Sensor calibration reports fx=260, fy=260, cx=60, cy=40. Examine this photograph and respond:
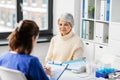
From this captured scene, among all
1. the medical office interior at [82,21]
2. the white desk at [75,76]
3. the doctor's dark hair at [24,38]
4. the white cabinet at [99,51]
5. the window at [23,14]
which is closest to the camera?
the doctor's dark hair at [24,38]

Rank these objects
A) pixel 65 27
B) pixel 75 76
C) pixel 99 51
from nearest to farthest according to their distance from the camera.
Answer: pixel 75 76, pixel 65 27, pixel 99 51

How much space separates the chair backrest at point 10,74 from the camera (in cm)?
190

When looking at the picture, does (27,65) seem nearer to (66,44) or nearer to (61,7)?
(66,44)

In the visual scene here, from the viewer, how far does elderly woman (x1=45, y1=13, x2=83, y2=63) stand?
10.7 feet

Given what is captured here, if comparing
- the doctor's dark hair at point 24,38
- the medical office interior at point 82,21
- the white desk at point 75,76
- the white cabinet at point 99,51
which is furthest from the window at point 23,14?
the doctor's dark hair at point 24,38

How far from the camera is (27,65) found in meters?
1.94

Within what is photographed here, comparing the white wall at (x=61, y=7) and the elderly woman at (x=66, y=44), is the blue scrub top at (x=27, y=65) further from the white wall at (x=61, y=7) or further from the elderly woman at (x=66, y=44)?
the white wall at (x=61, y=7)

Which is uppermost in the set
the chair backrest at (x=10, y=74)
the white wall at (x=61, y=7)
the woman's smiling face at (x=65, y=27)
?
the white wall at (x=61, y=7)

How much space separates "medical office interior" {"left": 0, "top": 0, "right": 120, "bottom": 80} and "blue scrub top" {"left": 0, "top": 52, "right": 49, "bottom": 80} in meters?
1.31

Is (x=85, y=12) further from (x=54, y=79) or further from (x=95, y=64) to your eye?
(x=54, y=79)

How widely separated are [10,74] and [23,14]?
8.79ft

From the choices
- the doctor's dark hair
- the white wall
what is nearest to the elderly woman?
the white wall

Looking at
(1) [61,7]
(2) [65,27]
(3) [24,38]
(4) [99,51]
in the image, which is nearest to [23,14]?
(1) [61,7]

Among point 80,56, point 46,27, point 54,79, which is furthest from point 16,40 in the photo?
point 46,27
